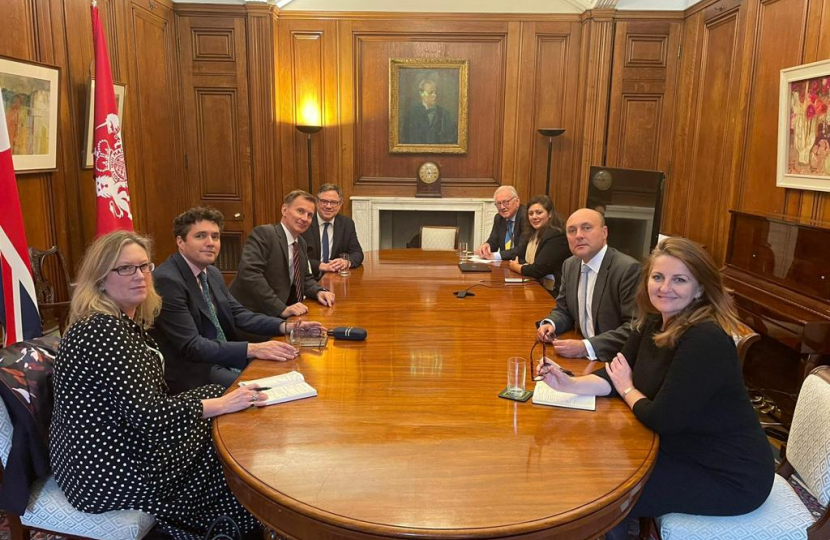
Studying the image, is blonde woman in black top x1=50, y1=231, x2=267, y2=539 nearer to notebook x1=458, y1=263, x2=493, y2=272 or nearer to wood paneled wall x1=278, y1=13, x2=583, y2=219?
notebook x1=458, y1=263, x2=493, y2=272

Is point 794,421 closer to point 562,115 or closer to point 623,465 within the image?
point 623,465

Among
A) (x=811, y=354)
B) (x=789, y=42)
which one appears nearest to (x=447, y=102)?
(x=789, y=42)

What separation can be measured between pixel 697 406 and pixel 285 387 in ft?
3.96

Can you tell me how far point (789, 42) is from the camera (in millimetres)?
3996

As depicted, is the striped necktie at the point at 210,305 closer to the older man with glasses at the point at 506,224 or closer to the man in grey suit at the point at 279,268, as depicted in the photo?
the man in grey suit at the point at 279,268

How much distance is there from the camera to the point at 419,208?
6.25 metres

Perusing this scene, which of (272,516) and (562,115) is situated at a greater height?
(562,115)

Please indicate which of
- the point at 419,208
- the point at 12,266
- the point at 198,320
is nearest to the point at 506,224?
the point at 419,208

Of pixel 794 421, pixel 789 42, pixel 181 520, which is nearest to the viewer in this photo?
pixel 181 520

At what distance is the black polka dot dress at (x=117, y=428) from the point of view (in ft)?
5.32

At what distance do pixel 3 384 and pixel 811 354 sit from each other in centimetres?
326

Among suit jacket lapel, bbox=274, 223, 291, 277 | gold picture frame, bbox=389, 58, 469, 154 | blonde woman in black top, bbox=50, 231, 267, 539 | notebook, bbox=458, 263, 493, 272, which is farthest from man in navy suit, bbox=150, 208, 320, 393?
gold picture frame, bbox=389, 58, 469, 154

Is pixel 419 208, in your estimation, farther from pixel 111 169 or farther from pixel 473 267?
pixel 111 169

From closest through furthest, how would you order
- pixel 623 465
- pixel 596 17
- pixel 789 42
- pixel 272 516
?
pixel 272 516 < pixel 623 465 < pixel 789 42 < pixel 596 17
